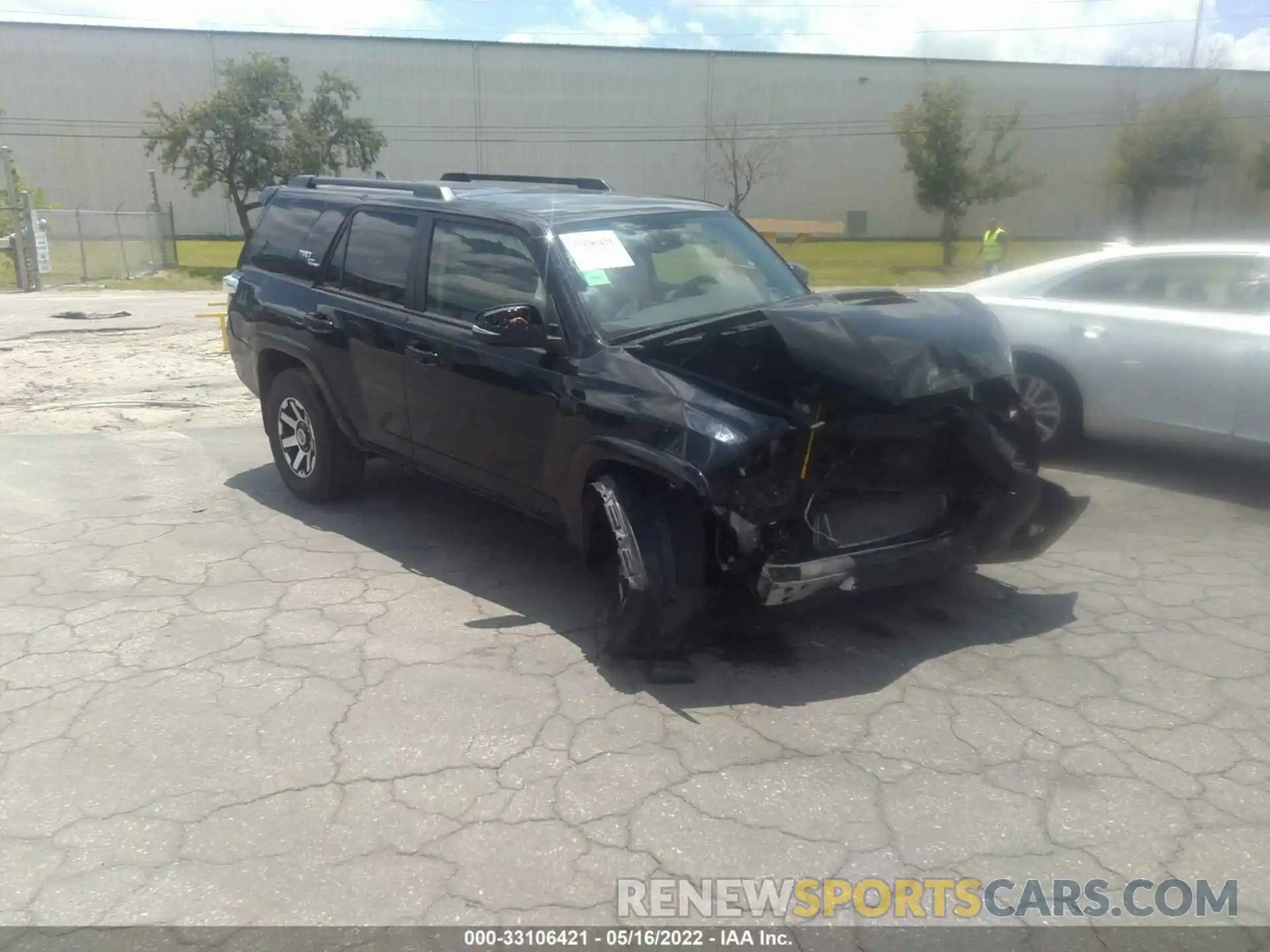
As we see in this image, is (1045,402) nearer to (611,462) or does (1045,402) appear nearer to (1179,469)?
(1179,469)

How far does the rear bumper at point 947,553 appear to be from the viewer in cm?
382

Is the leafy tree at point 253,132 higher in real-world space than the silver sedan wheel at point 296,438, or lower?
higher

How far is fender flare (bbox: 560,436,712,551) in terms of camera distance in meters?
3.82

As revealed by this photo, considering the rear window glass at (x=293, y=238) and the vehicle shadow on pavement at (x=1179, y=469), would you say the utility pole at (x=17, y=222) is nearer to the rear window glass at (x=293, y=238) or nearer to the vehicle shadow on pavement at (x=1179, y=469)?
the rear window glass at (x=293, y=238)

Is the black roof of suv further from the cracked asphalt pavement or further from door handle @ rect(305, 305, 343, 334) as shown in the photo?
the cracked asphalt pavement

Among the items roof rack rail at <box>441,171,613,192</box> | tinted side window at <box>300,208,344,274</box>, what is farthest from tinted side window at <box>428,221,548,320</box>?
roof rack rail at <box>441,171,613,192</box>

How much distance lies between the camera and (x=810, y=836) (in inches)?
124

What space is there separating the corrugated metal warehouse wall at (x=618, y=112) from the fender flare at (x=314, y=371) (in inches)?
1951

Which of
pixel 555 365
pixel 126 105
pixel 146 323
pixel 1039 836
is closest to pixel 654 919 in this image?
pixel 1039 836

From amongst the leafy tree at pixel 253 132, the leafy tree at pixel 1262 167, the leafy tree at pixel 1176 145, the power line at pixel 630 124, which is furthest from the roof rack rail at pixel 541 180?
the leafy tree at pixel 1262 167

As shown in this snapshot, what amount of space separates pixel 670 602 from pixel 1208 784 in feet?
6.34

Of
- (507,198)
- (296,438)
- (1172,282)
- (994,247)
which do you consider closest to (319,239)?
(296,438)

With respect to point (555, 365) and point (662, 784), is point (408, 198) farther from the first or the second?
point (662, 784)

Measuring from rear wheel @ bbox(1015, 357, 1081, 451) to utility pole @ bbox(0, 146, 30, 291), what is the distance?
903 inches
